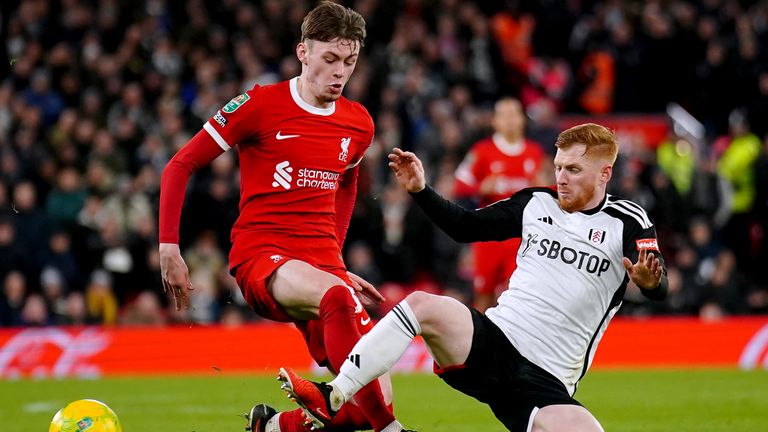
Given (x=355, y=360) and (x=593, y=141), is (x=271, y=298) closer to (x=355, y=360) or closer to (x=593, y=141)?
(x=355, y=360)

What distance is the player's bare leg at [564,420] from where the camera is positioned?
5.58 metres

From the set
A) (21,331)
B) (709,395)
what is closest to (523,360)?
(709,395)

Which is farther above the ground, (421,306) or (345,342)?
(421,306)

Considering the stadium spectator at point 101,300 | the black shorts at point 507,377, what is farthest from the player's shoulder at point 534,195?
the stadium spectator at point 101,300

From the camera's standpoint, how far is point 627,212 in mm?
5961

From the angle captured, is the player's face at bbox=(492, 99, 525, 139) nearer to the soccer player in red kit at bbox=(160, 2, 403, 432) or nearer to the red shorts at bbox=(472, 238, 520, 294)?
the red shorts at bbox=(472, 238, 520, 294)

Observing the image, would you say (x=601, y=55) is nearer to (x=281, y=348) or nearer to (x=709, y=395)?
(x=281, y=348)

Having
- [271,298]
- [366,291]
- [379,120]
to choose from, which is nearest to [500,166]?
[379,120]

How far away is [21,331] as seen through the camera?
14.0 m

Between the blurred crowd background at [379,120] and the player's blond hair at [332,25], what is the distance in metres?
8.43

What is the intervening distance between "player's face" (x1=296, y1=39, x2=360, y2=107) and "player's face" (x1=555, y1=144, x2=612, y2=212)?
1.32m

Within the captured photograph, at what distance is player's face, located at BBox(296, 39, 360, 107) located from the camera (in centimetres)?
657

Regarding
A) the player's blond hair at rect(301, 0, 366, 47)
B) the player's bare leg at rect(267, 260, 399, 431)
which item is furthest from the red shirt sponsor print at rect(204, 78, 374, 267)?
the player's blond hair at rect(301, 0, 366, 47)

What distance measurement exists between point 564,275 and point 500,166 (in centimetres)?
607
